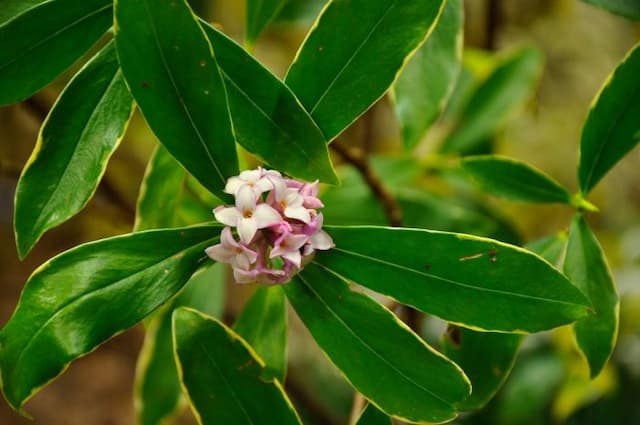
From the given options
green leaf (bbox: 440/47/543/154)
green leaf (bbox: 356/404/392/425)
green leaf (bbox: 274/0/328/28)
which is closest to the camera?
green leaf (bbox: 356/404/392/425)

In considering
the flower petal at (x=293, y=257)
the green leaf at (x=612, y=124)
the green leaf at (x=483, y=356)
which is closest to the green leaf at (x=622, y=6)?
the green leaf at (x=612, y=124)

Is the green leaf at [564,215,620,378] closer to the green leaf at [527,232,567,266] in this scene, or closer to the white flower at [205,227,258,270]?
the green leaf at [527,232,567,266]

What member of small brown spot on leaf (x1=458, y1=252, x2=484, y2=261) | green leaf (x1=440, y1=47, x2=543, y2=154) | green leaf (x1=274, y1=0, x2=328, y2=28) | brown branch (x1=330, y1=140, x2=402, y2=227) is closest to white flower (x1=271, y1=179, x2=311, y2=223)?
small brown spot on leaf (x1=458, y1=252, x2=484, y2=261)

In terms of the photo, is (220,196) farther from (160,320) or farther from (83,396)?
(83,396)

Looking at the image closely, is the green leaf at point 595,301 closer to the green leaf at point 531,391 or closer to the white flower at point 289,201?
the white flower at point 289,201

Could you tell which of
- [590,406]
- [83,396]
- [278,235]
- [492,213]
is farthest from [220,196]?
[83,396]

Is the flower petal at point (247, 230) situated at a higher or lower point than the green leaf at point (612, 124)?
lower
